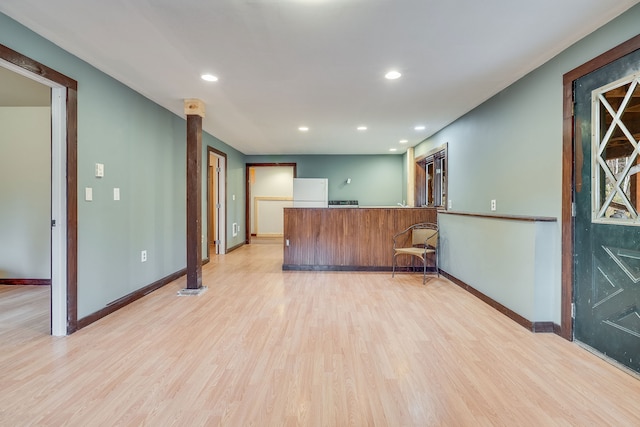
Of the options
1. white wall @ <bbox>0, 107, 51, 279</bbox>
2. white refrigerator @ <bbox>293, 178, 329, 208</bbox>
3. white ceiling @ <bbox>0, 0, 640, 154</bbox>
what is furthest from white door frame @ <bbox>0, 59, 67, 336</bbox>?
white refrigerator @ <bbox>293, 178, 329, 208</bbox>

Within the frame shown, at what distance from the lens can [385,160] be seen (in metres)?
7.45

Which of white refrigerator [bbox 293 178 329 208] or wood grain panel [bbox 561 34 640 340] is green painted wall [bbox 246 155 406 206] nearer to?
white refrigerator [bbox 293 178 329 208]

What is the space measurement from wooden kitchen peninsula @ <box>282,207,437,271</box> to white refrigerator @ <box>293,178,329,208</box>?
7.28 feet

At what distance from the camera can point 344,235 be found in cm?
490

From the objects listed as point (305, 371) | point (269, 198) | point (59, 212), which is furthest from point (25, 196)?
point (269, 198)

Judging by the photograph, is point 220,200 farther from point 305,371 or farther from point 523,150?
point 523,150

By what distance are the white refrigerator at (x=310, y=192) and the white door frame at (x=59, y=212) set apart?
488 cm

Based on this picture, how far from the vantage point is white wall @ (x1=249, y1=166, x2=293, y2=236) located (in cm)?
923

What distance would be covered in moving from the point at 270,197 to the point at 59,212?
6.82m

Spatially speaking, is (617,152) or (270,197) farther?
(270,197)

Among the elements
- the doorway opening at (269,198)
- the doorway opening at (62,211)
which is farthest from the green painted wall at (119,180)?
the doorway opening at (269,198)

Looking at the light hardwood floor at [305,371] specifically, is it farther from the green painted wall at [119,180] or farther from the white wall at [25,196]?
the white wall at [25,196]

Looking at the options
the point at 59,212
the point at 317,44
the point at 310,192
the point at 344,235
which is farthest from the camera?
the point at 310,192

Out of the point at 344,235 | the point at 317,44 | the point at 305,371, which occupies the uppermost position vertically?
the point at 317,44
